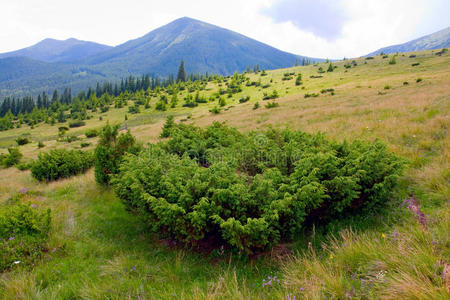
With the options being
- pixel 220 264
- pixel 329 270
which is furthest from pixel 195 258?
pixel 329 270

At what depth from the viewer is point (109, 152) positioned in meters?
8.94

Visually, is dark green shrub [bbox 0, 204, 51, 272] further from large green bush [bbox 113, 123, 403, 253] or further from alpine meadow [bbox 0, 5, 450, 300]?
large green bush [bbox 113, 123, 403, 253]

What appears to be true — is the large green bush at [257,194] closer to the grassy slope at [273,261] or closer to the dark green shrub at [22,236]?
the grassy slope at [273,261]

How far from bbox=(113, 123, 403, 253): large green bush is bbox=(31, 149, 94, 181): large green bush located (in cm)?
779

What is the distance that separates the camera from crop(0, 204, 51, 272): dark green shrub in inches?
167

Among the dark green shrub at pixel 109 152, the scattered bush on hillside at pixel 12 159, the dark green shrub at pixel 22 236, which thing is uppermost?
the dark green shrub at pixel 109 152

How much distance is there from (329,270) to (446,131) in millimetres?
8319

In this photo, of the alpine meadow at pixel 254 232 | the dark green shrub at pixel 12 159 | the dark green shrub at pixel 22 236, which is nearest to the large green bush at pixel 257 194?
the alpine meadow at pixel 254 232

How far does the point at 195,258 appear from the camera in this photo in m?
4.52

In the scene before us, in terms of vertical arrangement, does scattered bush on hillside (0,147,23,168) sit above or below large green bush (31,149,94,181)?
below

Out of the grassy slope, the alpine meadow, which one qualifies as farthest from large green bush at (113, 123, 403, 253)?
the grassy slope

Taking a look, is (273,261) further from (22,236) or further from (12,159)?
(12,159)

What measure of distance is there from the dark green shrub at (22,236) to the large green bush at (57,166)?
719 cm

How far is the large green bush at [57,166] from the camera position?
11.3 metres
